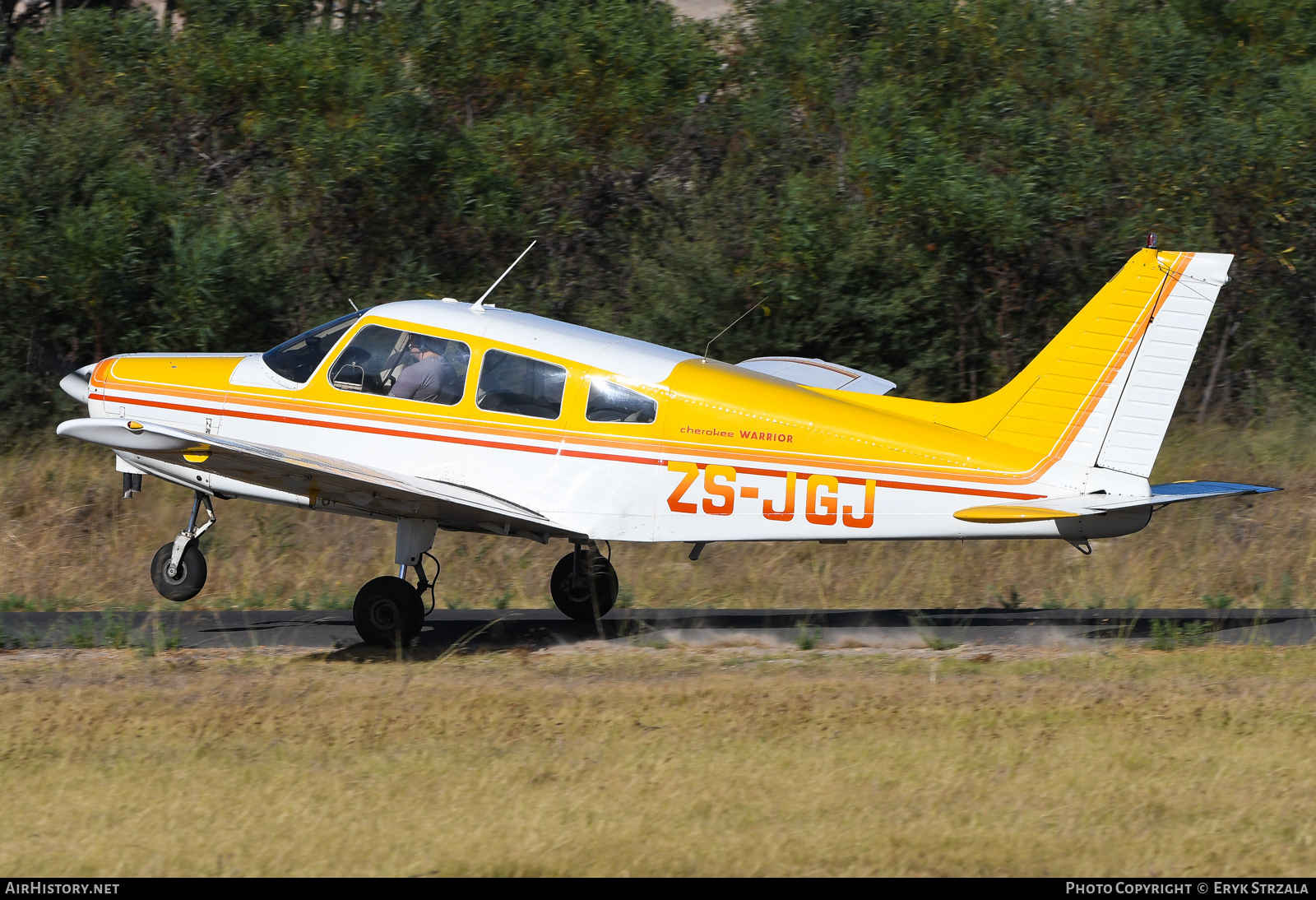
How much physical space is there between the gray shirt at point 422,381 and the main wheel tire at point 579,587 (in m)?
1.97

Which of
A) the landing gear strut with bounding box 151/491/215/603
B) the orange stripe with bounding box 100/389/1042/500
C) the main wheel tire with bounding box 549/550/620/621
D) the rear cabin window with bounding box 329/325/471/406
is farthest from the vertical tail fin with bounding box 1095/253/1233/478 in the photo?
the landing gear strut with bounding box 151/491/215/603

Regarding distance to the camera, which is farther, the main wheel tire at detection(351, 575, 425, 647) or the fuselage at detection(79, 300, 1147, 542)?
the main wheel tire at detection(351, 575, 425, 647)

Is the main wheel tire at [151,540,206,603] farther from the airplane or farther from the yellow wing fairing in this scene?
the yellow wing fairing

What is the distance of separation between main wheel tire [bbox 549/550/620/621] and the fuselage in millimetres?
1376

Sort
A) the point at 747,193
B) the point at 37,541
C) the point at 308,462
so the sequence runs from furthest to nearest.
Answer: the point at 747,193, the point at 37,541, the point at 308,462

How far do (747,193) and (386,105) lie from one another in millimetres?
5352

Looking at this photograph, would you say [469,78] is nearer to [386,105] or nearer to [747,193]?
[386,105]

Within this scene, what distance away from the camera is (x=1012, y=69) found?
65.8 feet

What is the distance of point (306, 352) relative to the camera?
31.3 ft

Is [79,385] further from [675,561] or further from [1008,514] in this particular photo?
[1008,514]

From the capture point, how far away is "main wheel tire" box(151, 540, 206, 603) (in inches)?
398

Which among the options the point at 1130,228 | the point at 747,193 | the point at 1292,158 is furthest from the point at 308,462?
the point at 1292,158

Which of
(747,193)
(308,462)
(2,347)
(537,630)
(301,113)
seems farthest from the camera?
(301,113)

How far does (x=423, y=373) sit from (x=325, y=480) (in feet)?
3.55
